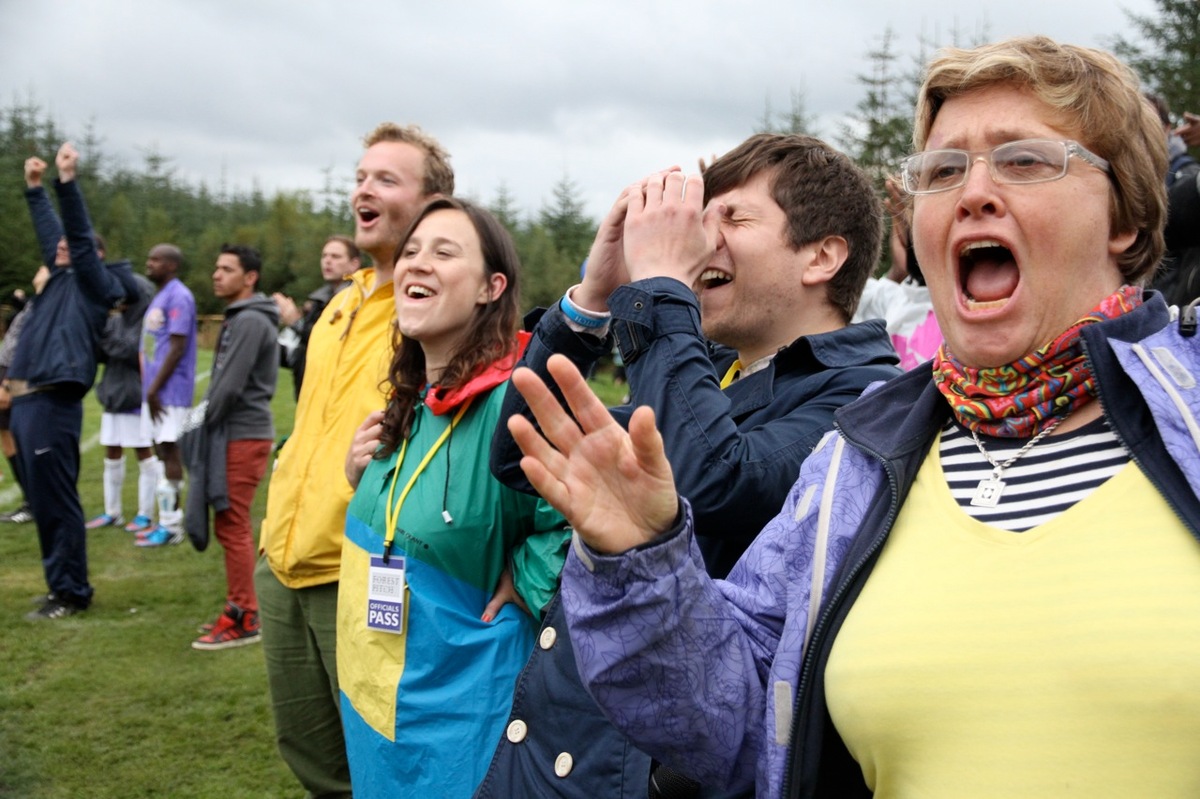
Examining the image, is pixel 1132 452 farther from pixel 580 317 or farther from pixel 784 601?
pixel 580 317

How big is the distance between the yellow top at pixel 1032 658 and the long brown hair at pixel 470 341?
175 centimetres

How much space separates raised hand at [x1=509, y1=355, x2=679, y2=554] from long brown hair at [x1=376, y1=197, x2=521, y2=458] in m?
1.54

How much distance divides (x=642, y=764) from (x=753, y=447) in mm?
604

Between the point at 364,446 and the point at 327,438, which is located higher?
the point at 364,446

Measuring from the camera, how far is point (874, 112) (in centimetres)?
2511

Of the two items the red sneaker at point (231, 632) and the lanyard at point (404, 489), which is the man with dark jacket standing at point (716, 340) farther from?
the red sneaker at point (231, 632)

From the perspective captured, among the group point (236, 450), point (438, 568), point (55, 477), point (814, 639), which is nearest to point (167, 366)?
point (55, 477)

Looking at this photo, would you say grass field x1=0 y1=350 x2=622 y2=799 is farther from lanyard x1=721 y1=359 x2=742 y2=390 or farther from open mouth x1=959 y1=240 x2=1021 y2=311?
open mouth x1=959 y1=240 x2=1021 y2=311

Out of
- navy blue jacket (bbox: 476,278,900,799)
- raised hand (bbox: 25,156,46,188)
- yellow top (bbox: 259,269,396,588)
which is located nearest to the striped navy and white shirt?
navy blue jacket (bbox: 476,278,900,799)

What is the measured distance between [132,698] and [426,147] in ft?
11.1

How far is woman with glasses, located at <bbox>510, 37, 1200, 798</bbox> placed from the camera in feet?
3.92

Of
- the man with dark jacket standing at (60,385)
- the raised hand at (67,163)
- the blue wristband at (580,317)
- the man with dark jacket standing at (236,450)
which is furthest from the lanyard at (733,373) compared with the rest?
the man with dark jacket standing at (60,385)

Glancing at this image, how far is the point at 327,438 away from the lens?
346 centimetres

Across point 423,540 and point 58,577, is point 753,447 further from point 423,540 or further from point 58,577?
point 58,577
